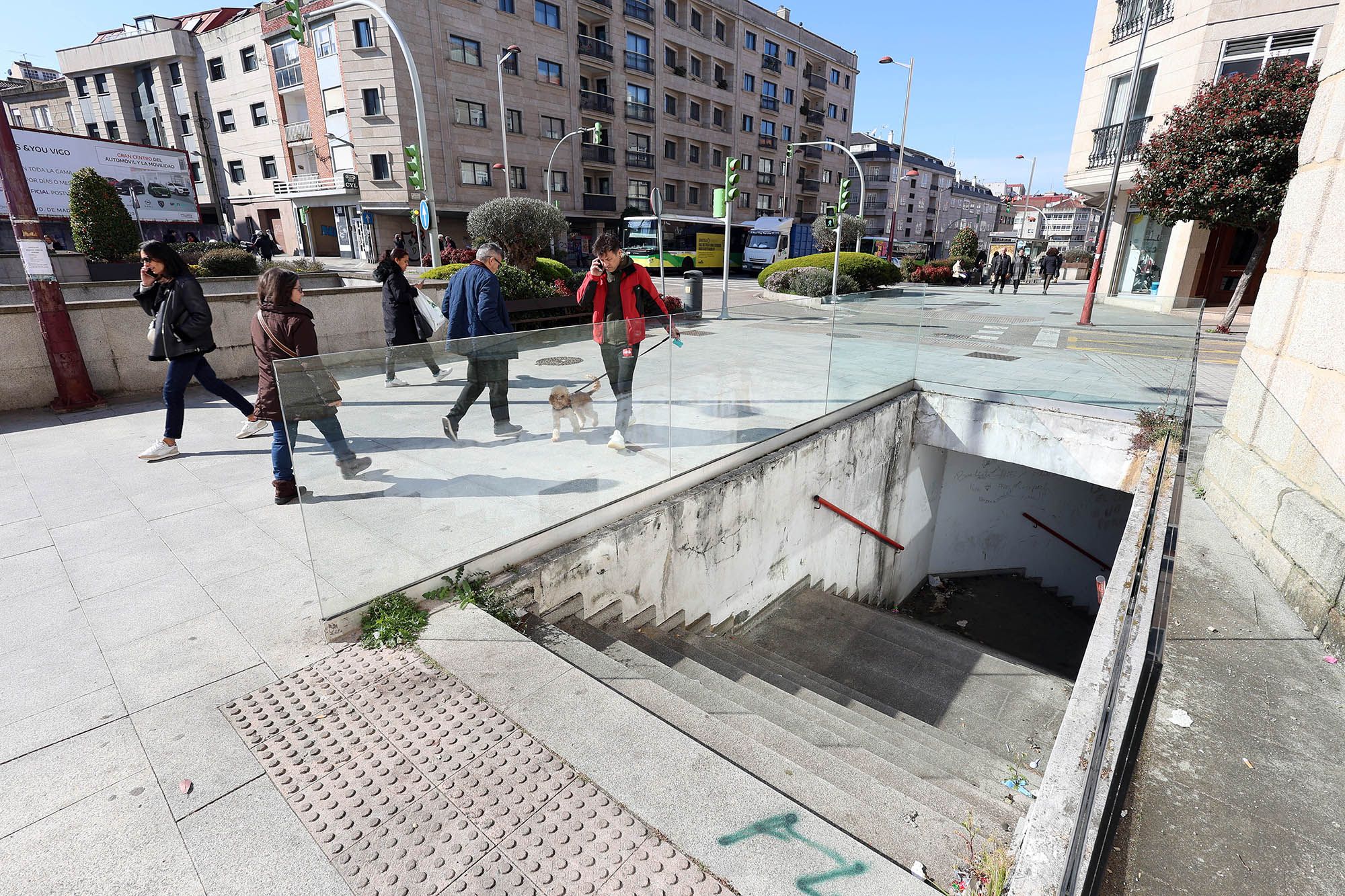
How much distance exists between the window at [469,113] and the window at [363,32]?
4.48 metres

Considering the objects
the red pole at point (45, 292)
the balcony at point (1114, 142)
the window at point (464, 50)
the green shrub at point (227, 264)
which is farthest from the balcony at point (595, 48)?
the red pole at point (45, 292)

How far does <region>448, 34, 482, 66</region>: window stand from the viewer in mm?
33000

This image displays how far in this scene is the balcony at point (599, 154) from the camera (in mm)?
40188

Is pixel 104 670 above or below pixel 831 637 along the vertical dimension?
above

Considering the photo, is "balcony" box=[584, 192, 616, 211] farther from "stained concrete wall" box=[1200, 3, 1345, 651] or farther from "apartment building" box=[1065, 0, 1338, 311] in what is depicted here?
"stained concrete wall" box=[1200, 3, 1345, 651]

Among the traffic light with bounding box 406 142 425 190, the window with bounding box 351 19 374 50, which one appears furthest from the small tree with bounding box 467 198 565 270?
the window with bounding box 351 19 374 50

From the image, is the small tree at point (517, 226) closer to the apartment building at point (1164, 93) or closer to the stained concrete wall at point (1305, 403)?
the apartment building at point (1164, 93)

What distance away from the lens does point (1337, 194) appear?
4098 mm

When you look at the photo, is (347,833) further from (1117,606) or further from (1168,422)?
(1168,422)

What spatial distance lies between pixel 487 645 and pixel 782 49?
6121cm

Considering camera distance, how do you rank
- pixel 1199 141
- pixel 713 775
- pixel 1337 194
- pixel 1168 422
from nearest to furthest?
pixel 713 775 < pixel 1337 194 < pixel 1168 422 < pixel 1199 141

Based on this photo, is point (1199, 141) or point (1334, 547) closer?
point (1334, 547)

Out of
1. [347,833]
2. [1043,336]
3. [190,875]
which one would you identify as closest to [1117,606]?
[347,833]

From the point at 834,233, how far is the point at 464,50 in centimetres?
2160
